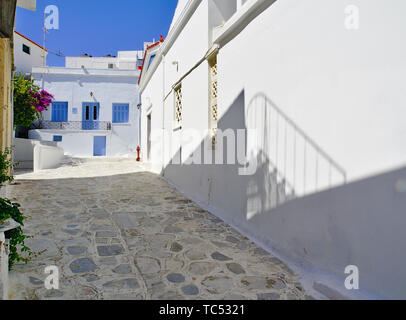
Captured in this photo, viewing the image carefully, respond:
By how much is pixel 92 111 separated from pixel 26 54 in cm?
870

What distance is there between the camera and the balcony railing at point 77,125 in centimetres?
1973

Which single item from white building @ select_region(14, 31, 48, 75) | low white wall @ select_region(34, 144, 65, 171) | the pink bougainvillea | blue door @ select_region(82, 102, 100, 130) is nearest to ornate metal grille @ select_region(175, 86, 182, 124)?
low white wall @ select_region(34, 144, 65, 171)

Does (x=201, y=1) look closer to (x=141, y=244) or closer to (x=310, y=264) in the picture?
(x=141, y=244)

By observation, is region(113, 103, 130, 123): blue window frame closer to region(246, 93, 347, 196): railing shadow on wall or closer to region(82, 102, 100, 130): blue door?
region(82, 102, 100, 130): blue door

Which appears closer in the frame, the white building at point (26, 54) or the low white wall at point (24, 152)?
the low white wall at point (24, 152)

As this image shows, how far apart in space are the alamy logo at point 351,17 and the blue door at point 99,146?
65.6 ft

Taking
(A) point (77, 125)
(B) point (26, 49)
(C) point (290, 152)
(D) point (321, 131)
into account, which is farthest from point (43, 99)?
(D) point (321, 131)

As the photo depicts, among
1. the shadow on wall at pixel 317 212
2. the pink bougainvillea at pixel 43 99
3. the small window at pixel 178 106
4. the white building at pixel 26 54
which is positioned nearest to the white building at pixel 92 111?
the pink bougainvillea at pixel 43 99

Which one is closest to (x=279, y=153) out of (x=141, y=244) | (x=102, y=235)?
(x=141, y=244)

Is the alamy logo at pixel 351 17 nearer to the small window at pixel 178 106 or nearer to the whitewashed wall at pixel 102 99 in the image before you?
the small window at pixel 178 106

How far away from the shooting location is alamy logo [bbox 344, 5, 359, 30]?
7.77ft

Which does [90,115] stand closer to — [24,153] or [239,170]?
[24,153]

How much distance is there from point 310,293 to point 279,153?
1.64m

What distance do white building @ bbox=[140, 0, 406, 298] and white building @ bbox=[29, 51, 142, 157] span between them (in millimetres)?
16431
